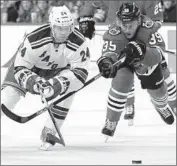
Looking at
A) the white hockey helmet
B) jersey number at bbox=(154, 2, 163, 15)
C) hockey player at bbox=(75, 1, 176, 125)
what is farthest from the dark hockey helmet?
jersey number at bbox=(154, 2, 163, 15)

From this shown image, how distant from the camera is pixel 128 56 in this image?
4695mm

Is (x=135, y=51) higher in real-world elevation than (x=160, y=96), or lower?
higher

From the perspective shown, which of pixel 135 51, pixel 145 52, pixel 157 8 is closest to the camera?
pixel 135 51

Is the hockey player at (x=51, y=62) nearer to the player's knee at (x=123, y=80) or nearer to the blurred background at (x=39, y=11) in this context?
the player's knee at (x=123, y=80)

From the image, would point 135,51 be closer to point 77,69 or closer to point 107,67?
point 107,67

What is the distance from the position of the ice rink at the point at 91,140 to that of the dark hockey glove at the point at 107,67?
436 mm

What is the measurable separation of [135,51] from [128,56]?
0.06 metres

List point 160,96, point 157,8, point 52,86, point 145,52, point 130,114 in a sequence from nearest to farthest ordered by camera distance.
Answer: point 52,86 < point 145,52 < point 160,96 < point 157,8 < point 130,114

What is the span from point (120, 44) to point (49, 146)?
734mm

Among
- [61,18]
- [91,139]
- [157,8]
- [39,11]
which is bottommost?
[39,11]


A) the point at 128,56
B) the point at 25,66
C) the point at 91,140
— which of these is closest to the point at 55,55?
the point at 25,66

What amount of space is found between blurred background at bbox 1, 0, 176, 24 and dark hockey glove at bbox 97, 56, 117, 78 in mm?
3604

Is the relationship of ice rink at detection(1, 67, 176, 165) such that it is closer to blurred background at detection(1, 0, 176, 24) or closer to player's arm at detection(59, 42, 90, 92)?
player's arm at detection(59, 42, 90, 92)

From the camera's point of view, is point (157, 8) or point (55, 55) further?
point (157, 8)
